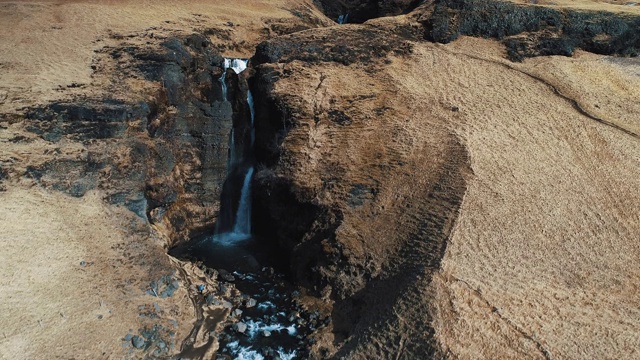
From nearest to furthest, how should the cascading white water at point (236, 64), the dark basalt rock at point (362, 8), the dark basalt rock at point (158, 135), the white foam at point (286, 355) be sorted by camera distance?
the white foam at point (286, 355) → the dark basalt rock at point (158, 135) → the cascading white water at point (236, 64) → the dark basalt rock at point (362, 8)

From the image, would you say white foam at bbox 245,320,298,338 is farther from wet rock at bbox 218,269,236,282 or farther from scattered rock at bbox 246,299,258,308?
wet rock at bbox 218,269,236,282

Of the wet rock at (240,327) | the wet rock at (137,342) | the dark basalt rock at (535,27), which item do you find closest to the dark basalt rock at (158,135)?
the wet rock at (137,342)

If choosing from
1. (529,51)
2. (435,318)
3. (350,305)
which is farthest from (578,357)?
(529,51)

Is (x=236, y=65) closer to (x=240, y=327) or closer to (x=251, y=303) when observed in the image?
(x=251, y=303)

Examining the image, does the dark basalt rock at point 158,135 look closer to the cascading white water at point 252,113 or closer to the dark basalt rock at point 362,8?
the cascading white water at point 252,113

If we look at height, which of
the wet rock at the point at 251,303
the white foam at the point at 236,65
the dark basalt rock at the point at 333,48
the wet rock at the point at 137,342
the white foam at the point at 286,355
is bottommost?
the wet rock at the point at 251,303

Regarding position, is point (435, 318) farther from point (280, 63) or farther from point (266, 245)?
point (280, 63)

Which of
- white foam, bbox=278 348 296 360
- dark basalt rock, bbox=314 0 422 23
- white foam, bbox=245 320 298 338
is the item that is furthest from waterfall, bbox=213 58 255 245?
dark basalt rock, bbox=314 0 422 23
